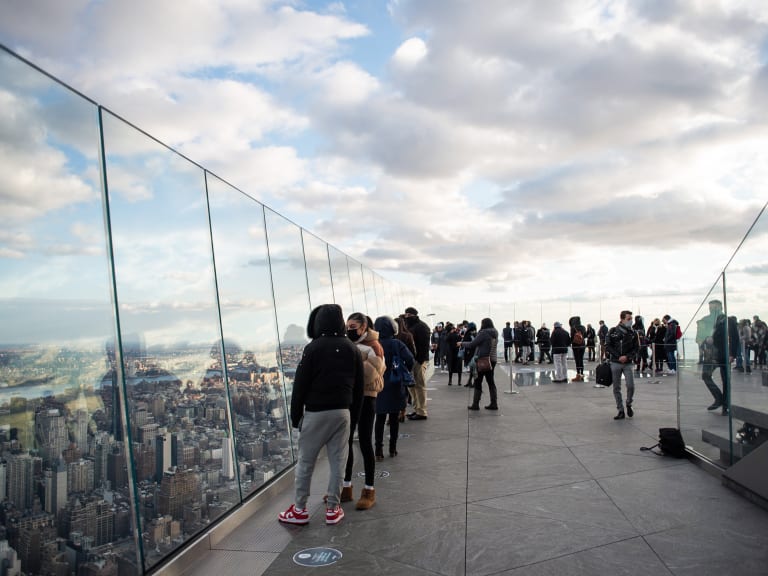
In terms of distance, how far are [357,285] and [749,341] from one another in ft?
31.0

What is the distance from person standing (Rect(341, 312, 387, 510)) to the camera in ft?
17.9

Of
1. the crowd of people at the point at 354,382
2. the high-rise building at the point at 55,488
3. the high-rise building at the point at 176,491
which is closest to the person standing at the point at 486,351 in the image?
the crowd of people at the point at 354,382

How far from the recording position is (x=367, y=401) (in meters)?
5.68

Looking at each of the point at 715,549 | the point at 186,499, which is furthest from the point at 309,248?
the point at 715,549

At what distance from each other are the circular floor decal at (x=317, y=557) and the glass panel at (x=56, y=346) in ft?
3.72

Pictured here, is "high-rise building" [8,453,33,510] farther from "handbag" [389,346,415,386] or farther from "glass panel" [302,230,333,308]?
"glass panel" [302,230,333,308]

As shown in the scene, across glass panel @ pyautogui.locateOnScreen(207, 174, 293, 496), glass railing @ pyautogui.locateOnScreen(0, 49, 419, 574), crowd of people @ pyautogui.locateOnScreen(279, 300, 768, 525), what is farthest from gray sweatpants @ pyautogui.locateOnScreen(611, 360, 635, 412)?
glass railing @ pyautogui.locateOnScreen(0, 49, 419, 574)

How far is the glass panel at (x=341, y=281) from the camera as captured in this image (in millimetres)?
11367

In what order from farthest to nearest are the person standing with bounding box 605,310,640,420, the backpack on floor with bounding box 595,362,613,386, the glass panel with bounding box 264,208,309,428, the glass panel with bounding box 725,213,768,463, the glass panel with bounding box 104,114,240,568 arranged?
the backpack on floor with bounding box 595,362,613,386 < the person standing with bounding box 605,310,640,420 < the glass panel with bounding box 264,208,309,428 < the glass panel with bounding box 725,213,768,463 < the glass panel with bounding box 104,114,240,568

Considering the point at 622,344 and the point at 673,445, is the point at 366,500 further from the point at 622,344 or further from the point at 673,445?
the point at 622,344

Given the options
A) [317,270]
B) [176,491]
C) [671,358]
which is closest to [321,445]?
[176,491]

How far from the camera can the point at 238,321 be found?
6008 millimetres

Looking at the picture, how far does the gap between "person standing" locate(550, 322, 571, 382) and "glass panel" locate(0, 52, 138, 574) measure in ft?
47.4

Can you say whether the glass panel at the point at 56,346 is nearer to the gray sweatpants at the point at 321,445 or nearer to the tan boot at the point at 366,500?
the gray sweatpants at the point at 321,445
